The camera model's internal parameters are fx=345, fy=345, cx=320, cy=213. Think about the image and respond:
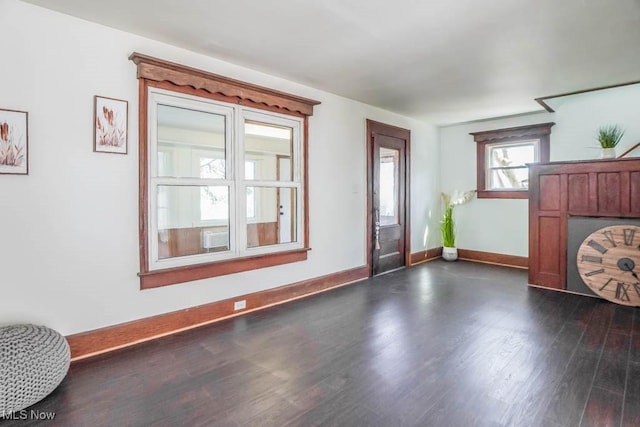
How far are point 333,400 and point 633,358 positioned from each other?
7.52 ft

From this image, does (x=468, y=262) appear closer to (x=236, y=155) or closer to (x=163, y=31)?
(x=236, y=155)

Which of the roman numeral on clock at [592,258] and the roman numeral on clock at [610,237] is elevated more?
the roman numeral on clock at [610,237]

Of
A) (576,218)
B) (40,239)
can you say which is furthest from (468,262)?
(40,239)

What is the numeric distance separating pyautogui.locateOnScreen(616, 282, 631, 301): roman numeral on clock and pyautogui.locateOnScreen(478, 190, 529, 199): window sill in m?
2.16

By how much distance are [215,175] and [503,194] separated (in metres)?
4.92

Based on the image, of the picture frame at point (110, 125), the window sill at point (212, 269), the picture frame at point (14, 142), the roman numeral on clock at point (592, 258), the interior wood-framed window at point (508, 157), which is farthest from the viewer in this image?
the interior wood-framed window at point (508, 157)

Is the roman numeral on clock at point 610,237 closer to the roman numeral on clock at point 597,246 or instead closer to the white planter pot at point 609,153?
the roman numeral on clock at point 597,246

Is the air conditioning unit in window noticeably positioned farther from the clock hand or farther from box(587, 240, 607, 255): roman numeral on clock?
the clock hand

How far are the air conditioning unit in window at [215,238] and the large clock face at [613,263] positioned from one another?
410cm

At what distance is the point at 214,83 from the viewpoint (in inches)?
129

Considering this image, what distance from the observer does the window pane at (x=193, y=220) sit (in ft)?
10.6

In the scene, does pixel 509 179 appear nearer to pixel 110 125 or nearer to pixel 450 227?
pixel 450 227

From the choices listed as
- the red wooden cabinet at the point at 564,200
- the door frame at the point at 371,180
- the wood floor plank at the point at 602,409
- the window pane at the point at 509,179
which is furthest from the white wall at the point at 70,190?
the window pane at the point at 509,179

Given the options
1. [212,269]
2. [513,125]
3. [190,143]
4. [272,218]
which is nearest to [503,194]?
[513,125]
